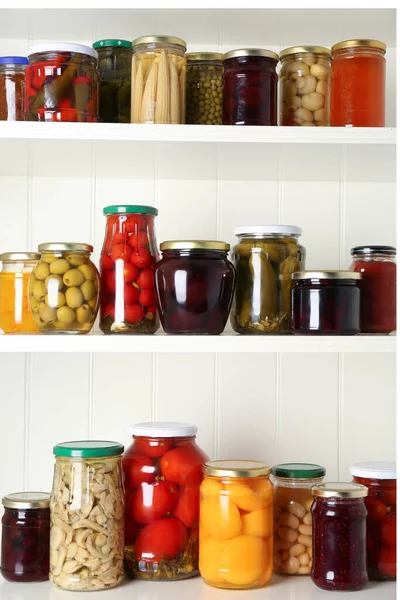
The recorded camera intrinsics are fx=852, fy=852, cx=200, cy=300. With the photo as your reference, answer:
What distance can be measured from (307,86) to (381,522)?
68 cm

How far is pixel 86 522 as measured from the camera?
1247 millimetres

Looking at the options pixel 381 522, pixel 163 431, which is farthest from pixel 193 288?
pixel 381 522

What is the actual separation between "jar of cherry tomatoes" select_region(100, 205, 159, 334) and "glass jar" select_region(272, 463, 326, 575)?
33cm

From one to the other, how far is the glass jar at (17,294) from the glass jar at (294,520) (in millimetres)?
463

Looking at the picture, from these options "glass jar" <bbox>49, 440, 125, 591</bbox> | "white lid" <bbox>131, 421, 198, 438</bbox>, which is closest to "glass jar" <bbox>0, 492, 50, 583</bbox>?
"glass jar" <bbox>49, 440, 125, 591</bbox>

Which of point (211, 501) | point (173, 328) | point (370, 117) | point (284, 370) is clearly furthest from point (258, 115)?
point (211, 501)

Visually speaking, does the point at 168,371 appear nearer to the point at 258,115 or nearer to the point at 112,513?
the point at 112,513

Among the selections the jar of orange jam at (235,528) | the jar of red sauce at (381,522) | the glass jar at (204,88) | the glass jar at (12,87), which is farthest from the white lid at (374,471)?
the glass jar at (12,87)

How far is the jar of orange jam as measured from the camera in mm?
1254

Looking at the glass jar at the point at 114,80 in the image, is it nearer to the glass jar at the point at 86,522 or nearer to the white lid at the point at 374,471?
the glass jar at the point at 86,522

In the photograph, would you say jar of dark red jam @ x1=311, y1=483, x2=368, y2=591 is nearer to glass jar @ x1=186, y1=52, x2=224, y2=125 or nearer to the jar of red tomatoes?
the jar of red tomatoes

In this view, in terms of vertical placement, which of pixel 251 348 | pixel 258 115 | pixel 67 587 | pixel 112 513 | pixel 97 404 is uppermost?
pixel 258 115

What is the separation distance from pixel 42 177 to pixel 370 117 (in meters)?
0.59

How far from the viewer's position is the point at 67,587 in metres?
1.25
